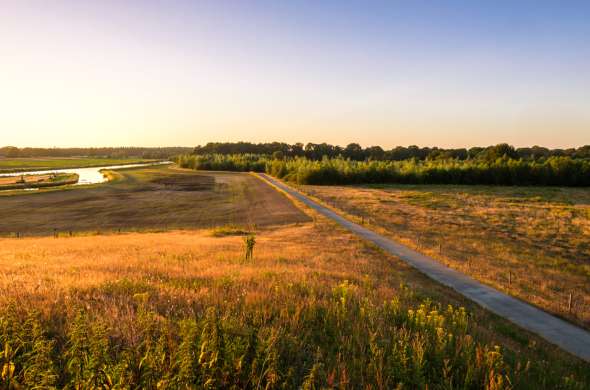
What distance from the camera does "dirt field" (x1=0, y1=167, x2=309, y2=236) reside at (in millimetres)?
42594

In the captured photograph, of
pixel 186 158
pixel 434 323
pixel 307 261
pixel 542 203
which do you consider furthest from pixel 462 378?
pixel 186 158

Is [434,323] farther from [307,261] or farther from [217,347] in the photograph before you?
[307,261]

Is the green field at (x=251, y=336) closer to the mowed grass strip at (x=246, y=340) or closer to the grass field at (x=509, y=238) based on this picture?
the mowed grass strip at (x=246, y=340)

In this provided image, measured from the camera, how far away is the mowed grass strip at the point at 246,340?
542 centimetres

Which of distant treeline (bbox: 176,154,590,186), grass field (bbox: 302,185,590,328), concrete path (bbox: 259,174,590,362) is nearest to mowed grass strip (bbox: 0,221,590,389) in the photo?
concrete path (bbox: 259,174,590,362)

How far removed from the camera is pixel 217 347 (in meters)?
5.80

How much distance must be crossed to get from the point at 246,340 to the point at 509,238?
3229 cm

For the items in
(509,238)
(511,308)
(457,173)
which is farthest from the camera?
(457,173)

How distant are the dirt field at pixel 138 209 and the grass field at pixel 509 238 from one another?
41.7ft

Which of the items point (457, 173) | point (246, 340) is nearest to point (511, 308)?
point (246, 340)

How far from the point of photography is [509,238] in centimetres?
3216

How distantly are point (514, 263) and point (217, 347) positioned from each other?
72.6ft

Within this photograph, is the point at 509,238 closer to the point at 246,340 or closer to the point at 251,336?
the point at 251,336

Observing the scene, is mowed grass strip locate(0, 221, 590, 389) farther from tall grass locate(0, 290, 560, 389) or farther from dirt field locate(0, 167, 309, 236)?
dirt field locate(0, 167, 309, 236)
